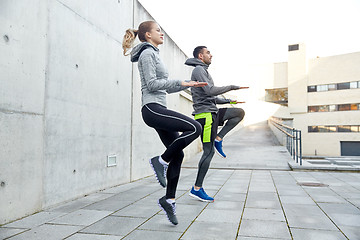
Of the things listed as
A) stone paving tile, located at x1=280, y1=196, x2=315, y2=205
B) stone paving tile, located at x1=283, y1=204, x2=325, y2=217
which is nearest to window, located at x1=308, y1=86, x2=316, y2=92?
stone paving tile, located at x1=280, y1=196, x2=315, y2=205

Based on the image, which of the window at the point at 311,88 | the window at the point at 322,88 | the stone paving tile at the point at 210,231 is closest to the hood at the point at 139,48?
the stone paving tile at the point at 210,231

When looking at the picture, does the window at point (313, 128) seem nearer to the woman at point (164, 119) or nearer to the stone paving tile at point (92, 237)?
the woman at point (164, 119)

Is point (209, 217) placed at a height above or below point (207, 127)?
below

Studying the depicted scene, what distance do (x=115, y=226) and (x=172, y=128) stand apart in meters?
1.03

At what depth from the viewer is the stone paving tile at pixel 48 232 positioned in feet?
7.43

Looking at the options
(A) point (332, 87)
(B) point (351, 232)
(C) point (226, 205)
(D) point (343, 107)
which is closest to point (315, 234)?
(B) point (351, 232)

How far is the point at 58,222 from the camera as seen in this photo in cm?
269

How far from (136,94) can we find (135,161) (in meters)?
1.33

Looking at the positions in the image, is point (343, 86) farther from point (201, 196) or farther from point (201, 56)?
point (201, 196)

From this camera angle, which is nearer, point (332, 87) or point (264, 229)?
point (264, 229)

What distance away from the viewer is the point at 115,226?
2.54 metres

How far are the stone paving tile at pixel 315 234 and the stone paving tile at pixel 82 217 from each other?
184 centimetres

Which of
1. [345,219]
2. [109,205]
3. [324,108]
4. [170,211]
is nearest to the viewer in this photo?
[170,211]

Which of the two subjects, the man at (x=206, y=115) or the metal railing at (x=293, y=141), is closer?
the man at (x=206, y=115)
